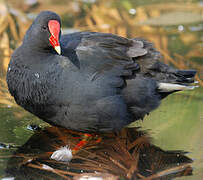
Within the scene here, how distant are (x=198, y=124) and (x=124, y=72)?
0.94 metres

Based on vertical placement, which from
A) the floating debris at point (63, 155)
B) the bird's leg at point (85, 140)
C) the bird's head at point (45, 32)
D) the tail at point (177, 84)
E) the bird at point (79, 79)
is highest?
the bird's head at point (45, 32)

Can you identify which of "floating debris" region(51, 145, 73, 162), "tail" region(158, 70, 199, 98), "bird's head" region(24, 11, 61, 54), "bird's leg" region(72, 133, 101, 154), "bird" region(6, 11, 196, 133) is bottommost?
"bird's leg" region(72, 133, 101, 154)

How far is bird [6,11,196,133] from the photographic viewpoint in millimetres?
3463

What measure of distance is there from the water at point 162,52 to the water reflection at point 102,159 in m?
0.05

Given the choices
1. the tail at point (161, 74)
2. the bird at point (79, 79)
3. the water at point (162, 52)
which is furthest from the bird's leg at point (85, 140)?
the tail at point (161, 74)

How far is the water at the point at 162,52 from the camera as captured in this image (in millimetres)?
3674

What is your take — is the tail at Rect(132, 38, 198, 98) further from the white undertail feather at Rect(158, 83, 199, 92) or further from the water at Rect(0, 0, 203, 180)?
the water at Rect(0, 0, 203, 180)

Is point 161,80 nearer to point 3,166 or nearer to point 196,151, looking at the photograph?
point 196,151

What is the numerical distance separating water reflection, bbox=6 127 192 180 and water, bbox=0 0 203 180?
49mm

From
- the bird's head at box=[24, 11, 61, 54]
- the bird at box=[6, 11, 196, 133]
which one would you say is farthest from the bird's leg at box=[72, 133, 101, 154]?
the bird's head at box=[24, 11, 61, 54]

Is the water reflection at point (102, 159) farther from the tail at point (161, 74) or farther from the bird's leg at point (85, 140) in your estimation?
the tail at point (161, 74)

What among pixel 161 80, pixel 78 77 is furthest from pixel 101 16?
pixel 78 77

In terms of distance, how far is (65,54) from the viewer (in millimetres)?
3590

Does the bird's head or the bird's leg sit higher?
the bird's head
